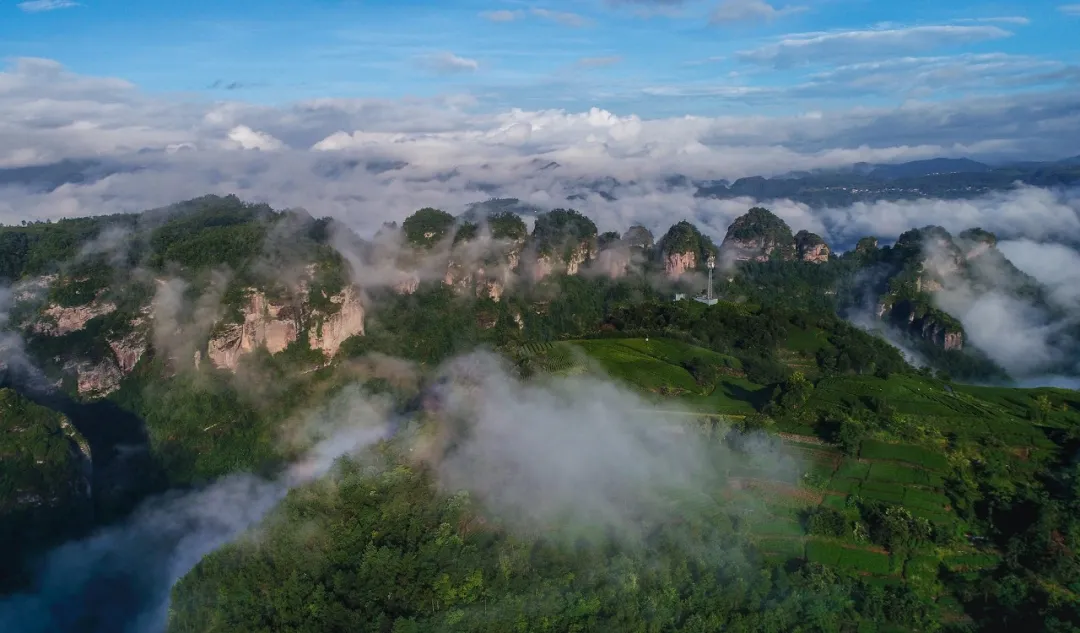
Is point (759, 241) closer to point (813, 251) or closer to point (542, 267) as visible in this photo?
point (813, 251)

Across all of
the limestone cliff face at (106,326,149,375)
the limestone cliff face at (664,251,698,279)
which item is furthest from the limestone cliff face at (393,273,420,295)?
the limestone cliff face at (664,251,698,279)

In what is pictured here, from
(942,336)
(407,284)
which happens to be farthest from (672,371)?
(942,336)

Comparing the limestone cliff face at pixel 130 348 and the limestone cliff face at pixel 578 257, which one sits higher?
the limestone cliff face at pixel 578 257

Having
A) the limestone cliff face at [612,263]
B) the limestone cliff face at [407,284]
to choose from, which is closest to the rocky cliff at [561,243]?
the limestone cliff face at [612,263]

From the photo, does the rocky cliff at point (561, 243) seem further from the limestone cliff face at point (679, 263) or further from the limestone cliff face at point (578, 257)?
the limestone cliff face at point (679, 263)

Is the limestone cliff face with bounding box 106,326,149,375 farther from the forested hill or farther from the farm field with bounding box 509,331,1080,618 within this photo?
the farm field with bounding box 509,331,1080,618

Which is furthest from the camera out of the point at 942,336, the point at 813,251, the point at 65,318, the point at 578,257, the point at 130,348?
the point at 813,251
